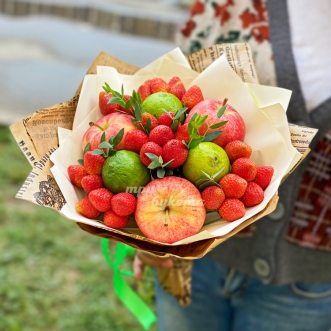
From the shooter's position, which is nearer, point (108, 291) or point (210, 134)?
point (210, 134)

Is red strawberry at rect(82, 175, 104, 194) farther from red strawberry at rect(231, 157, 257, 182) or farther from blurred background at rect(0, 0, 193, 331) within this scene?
blurred background at rect(0, 0, 193, 331)

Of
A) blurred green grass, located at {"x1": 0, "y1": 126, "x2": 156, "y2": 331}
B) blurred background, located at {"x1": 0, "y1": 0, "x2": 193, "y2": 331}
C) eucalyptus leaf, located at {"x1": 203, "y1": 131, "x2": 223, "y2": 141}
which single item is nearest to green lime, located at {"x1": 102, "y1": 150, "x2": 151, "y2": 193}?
eucalyptus leaf, located at {"x1": 203, "y1": 131, "x2": 223, "y2": 141}

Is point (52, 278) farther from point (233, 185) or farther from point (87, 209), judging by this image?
point (233, 185)

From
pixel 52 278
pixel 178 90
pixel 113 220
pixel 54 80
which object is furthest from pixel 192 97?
pixel 54 80

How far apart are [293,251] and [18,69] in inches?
107

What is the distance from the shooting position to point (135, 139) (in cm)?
65

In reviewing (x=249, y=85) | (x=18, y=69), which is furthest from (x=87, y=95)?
(x=18, y=69)

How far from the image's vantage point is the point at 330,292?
1011mm

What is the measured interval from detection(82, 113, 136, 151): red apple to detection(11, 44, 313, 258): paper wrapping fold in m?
0.06

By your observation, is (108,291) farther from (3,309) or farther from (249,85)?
(249,85)

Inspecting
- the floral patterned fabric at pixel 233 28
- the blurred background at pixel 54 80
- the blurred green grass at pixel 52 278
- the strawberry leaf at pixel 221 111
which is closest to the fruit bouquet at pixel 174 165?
the strawberry leaf at pixel 221 111

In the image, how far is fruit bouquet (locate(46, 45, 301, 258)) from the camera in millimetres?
620

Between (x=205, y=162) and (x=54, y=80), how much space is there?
2.67m

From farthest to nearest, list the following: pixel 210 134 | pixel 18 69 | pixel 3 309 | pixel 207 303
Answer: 1. pixel 18 69
2. pixel 3 309
3. pixel 207 303
4. pixel 210 134
